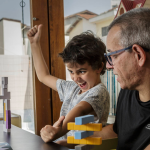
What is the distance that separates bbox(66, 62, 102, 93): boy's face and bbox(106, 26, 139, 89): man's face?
0.51 m

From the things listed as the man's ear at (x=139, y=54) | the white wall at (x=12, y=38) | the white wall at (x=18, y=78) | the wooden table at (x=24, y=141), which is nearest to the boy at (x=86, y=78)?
the wooden table at (x=24, y=141)

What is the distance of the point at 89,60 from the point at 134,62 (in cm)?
60

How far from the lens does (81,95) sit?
151 centimetres

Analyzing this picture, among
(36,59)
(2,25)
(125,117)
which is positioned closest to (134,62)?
(125,117)

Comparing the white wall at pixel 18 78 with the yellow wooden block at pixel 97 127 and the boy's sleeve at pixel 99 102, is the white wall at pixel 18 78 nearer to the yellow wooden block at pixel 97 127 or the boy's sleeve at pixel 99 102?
the boy's sleeve at pixel 99 102

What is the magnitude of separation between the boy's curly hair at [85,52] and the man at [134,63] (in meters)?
0.47

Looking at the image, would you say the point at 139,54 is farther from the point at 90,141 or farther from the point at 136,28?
the point at 90,141

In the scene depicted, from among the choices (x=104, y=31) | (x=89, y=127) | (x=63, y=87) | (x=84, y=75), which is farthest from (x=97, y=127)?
(x=104, y=31)

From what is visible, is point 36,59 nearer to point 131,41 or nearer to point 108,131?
point 108,131

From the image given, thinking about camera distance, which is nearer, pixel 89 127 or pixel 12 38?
pixel 89 127

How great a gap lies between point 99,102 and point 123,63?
49cm

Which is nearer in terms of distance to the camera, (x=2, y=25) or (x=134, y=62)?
(x=134, y=62)

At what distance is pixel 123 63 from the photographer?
3.11 feet

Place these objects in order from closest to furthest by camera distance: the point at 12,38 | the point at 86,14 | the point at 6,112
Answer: the point at 6,112
the point at 12,38
the point at 86,14
